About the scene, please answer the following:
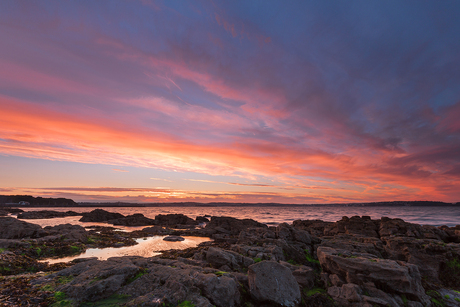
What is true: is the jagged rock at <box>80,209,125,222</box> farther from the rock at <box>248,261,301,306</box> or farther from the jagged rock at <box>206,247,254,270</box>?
the rock at <box>248,261,301,306</box>

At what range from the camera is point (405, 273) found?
11.3 meters

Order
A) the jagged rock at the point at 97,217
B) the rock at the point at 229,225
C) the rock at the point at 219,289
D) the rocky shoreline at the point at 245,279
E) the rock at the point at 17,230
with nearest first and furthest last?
the rocky shoreline at the point at 245,279
the rock at the point at 219,289
the rock at the point at 17,230
the rock at the point at 229,225
the jagged rock at the point at 97,217

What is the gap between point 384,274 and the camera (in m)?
11.6

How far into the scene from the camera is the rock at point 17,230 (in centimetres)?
2484

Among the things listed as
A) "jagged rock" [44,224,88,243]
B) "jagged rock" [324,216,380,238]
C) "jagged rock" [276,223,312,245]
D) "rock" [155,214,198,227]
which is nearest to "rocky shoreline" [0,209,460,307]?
"jagged rock" [276,223,312,245]

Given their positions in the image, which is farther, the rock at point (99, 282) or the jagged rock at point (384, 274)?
the jagged rock at point (384, 274)

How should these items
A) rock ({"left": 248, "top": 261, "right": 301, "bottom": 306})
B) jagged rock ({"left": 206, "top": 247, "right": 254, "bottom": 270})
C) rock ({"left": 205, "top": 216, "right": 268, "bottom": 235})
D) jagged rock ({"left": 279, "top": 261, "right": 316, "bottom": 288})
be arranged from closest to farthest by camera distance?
1. rock ({"left": 248, "top": 261, "right": 301, "bottom": 306})
2. jagged rock ({"left": 279, "top": 261, "right": 316, "bottom": 288})
3. jagged rock ({"left": 206, "top": 247, "right": 254, "bottom": 270})
4. rock ({"left": 205, "top": 216, "right": 268, "bottom": 235})

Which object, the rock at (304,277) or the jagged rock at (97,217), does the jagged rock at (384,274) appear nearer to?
the rock at (304,277)

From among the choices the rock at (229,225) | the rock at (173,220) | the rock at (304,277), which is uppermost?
the rock at (304,277)

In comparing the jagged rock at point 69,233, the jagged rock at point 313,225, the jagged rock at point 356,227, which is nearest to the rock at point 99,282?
the jagged rock at point 69,233

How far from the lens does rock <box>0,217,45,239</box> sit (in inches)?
978

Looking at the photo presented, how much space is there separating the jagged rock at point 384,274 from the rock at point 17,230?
33.5 m

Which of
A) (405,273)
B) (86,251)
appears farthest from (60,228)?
(405,273)

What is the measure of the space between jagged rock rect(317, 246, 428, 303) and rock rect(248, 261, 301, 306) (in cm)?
466
